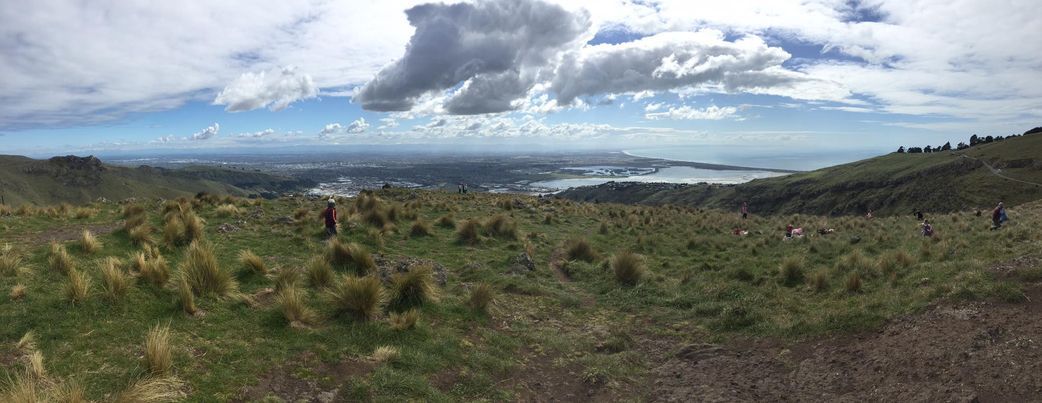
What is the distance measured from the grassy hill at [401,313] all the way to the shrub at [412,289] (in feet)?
0.10

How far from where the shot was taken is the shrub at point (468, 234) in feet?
57.6

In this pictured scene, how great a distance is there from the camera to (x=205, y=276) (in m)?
8.06

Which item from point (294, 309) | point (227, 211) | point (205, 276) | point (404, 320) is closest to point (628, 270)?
point (404, 320)

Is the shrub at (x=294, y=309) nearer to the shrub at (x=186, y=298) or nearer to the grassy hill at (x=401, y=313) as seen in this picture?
the grassy hill at (x=401, y=313)

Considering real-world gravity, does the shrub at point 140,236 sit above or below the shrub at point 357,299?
above

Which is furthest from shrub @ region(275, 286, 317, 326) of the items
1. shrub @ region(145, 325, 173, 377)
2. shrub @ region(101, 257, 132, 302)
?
shrub @ region(101, 257, 132, 302)

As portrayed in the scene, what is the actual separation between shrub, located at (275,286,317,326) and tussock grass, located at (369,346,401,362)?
1.45m

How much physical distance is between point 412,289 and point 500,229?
1008cm

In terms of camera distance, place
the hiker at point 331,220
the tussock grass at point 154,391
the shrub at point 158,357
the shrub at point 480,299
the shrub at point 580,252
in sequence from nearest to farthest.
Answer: the tussock grass at point 154,391, the shrub at point 158,357, the shrub at point 480,299, the hiker at point 331,220, the shrub at point 580,252

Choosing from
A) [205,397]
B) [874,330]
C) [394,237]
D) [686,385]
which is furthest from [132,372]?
[394,237]

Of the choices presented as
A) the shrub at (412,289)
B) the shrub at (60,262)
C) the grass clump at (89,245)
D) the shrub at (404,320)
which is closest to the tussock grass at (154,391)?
the shrub at (404,320)

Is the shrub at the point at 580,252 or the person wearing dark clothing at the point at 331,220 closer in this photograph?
the person wearing dark clothing at the point at 331,220

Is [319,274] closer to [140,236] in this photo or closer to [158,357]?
[158,357]

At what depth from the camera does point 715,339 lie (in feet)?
30.5
